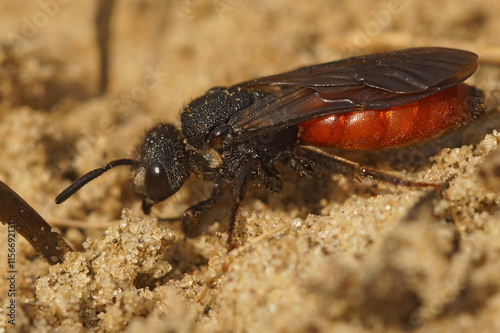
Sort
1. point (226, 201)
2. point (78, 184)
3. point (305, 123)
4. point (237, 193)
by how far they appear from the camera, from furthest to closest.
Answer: point (226, 201) < point (305, 123) < point (237, 193) < point (78, 184)

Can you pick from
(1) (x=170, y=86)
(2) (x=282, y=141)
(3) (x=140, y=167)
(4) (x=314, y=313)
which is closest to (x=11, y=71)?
(1) (x=170, y=86)

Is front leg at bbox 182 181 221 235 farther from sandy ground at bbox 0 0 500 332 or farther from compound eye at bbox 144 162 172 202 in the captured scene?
compound eye at bbox 144 162 172 202

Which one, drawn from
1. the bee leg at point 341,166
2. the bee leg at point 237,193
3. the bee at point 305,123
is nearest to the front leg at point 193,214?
the bee at point 305,123

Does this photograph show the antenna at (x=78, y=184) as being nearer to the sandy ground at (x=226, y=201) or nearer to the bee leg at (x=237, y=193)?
the sandy ground at (x=226, y=201)

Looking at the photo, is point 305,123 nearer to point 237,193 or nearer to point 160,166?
point 237,193

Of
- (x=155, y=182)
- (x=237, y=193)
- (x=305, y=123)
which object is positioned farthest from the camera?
(x=305, y=123)

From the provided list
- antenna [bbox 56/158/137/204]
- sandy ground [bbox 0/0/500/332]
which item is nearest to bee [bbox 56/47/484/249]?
antenna [bbox 56/158/137/204]

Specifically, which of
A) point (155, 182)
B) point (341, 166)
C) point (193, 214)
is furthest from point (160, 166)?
point (341, 166)
